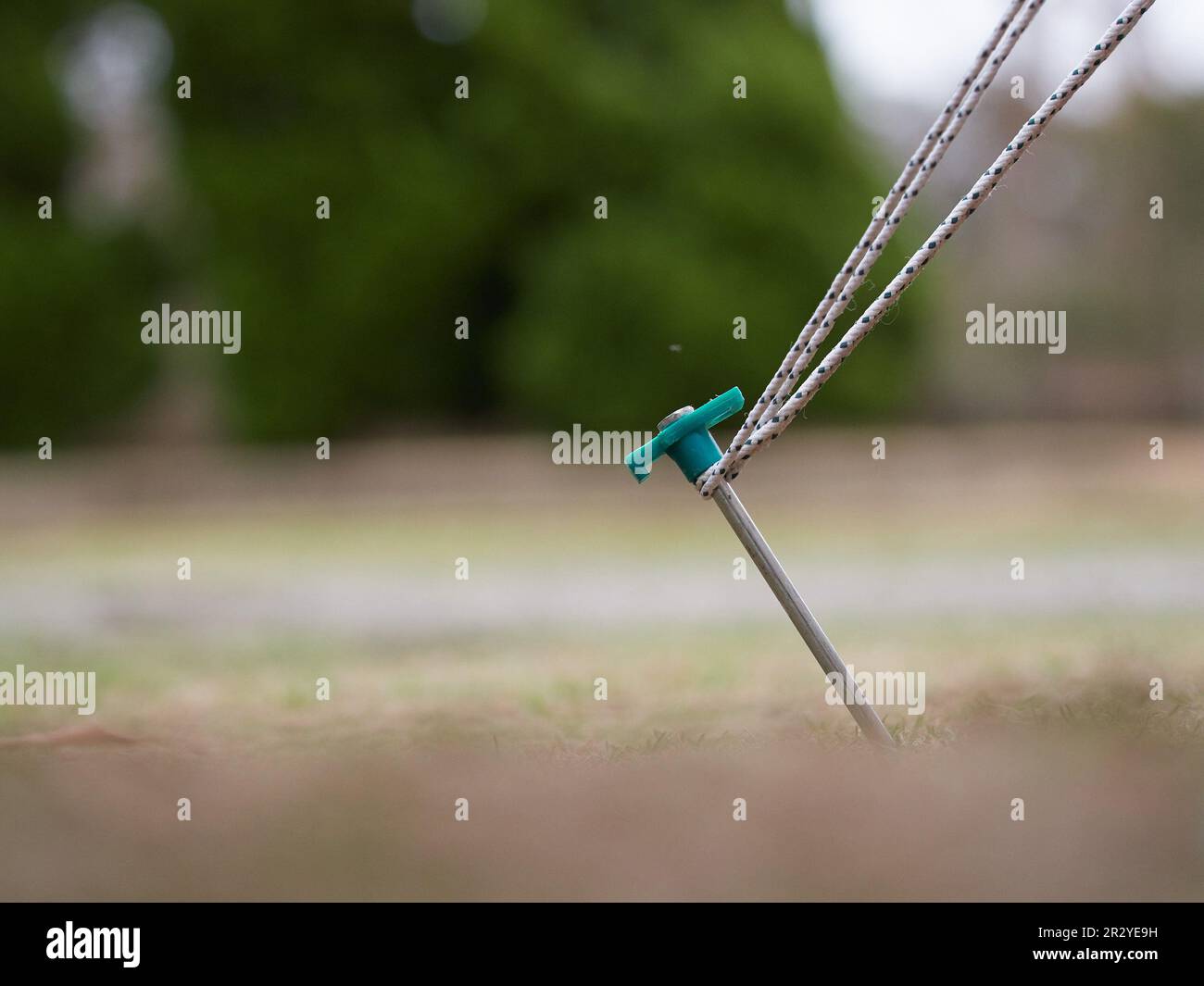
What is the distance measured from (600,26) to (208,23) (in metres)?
4.21

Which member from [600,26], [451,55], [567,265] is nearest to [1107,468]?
[567,265]

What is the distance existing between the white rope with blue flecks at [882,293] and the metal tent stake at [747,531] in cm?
4

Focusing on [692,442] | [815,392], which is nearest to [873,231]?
[815,392]

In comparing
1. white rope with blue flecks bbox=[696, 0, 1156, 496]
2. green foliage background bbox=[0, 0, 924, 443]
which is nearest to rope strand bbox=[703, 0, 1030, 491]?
white rope with blue flecks bbox=[696, 0, 1156, 496]

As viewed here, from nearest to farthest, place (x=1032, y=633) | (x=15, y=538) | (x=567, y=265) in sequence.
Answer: (x=1032, y=633) < (x=15, y=538) < (x=567, y=265)

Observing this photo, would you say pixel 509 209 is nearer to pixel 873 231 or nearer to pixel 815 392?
pixel 873 231

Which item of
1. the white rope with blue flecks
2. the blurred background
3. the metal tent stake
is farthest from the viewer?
the blurred background

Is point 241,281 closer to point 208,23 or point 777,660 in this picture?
point 208,23

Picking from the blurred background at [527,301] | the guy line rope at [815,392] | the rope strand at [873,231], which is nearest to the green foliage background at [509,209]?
the blurred background at [527,301]

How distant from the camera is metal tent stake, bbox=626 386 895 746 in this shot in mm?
2316

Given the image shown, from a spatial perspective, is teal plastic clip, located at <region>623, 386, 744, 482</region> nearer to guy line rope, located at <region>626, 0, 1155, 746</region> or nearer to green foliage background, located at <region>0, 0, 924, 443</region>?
guy line rope, located at <region>626, 0, 1155, 746</region>

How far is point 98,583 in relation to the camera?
26.7 feet

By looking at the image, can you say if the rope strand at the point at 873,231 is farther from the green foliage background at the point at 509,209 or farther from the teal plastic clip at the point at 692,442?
the green foliage background at the point at 509,209

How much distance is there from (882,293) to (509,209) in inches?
484
